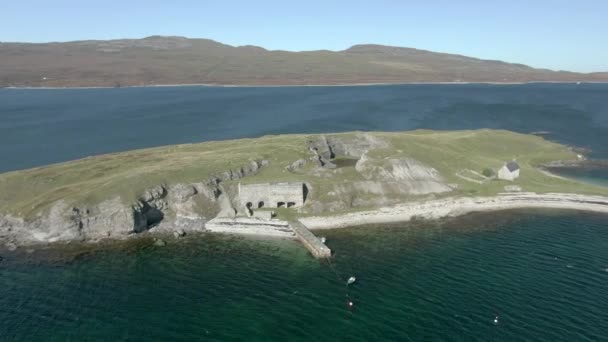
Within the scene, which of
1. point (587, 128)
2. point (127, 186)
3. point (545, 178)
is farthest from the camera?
point (587, 128)

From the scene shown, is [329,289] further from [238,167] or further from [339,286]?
[238,167]

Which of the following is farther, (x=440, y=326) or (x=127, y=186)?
(x=127, y=186)

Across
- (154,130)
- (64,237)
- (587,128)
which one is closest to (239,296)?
(64,237)

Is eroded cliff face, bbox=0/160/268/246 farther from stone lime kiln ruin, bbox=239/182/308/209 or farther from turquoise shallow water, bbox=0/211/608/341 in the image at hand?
turquoise shallow water, bbox=0/211/608/341

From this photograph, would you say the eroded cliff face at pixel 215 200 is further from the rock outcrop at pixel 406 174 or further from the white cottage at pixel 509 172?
the white cottage at pixel 509 172

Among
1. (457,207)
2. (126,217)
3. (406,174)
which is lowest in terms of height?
(457,207)

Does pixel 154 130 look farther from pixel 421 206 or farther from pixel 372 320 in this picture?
pixel 372 320

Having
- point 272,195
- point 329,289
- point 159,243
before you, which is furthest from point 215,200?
point 329,289
